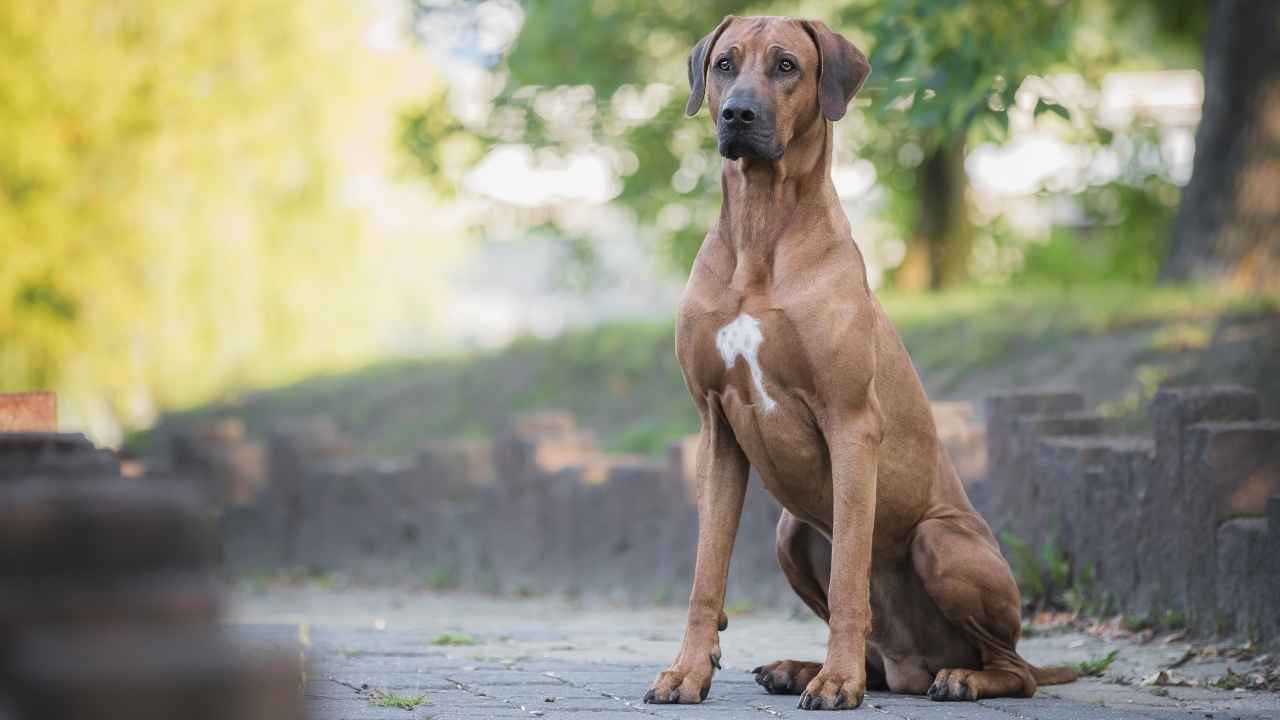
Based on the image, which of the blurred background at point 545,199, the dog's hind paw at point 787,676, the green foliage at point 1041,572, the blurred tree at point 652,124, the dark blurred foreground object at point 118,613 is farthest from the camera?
the blurred tree at point 652,124

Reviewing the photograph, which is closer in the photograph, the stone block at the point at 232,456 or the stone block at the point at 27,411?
the stone block at the point at 27,411

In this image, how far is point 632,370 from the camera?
13742 millimetres

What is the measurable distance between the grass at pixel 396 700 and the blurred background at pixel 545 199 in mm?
4436

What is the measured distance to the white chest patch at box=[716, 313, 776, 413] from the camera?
4.77 meters

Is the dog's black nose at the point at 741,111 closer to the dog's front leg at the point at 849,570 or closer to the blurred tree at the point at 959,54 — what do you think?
the dog's front leg at the point at 849,570

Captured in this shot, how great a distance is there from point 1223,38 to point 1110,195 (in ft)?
17.4

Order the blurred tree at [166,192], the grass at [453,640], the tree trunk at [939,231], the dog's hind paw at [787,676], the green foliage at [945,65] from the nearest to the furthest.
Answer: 1. the dog's hind paw at [787,676]
2. the grass at [453,640]
3. the green foliage at [945,65]
4. the tree trunk at [939,231]
5. the blurred tree at [166,192]

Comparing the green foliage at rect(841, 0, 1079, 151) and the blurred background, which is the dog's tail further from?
the green foliage at rect(841, 0, 1079, 151)

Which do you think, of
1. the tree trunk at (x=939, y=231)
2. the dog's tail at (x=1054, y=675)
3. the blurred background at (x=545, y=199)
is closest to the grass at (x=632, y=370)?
the blurred background at (x=545, y=199)

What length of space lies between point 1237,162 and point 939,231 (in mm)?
4823

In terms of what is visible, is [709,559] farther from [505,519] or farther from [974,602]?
[505,519]

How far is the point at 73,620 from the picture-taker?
6.95ft

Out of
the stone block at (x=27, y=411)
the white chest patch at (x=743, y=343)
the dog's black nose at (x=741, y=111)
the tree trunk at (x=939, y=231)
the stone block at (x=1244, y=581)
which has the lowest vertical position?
the stone block at (x=1244, y=581)

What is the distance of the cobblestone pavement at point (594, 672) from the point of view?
4559 mm
